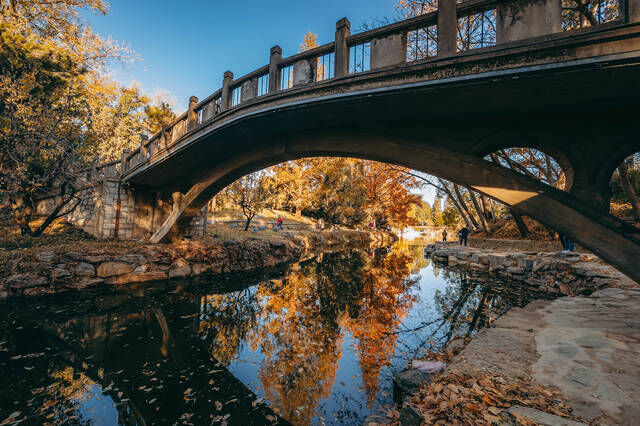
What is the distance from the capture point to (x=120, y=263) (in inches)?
341

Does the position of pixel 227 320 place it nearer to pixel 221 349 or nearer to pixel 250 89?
pixel 221 349

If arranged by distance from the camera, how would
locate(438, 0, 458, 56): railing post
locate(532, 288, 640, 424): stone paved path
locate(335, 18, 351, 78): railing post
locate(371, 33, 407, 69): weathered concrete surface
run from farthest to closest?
locate(335, 18, 351, 78): railing post, locate(371, 33, 407, 69): weathered concrete surface, locate(438, 0, 458, 56): railing post, locate(532, 288, 640, 424): stone paved path

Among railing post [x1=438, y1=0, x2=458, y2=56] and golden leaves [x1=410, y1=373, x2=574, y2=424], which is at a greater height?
railing post [x1=438, y1=0, x2=458, y2=56]

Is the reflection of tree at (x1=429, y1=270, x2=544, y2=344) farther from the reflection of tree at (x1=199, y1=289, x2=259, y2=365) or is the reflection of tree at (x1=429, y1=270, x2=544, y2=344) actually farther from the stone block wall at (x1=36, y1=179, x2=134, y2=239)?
the stone block wall at (x1=36, y1=179, x2=134, y2=239)

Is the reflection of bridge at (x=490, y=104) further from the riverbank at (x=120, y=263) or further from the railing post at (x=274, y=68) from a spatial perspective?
the riverbank at (x=120, y=263)

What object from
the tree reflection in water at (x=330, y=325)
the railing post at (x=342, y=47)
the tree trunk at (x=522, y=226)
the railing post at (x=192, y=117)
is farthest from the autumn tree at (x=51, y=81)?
the tree trunk at (x=522, y=226)

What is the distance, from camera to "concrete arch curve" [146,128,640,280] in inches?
139

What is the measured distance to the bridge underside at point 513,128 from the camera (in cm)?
337

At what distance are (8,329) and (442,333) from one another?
26.9 ft

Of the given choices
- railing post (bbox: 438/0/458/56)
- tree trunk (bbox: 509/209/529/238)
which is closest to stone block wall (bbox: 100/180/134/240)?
railing post (bbox: 438/0/458/56)

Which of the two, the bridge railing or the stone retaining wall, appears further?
the stone retaining wall

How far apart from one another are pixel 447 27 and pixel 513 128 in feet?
6.22

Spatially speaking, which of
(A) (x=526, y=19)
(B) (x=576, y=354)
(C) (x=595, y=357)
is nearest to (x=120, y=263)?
(B) (x=576, y=354)

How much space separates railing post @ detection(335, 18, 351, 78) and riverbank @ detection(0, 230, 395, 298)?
29.2 feet
